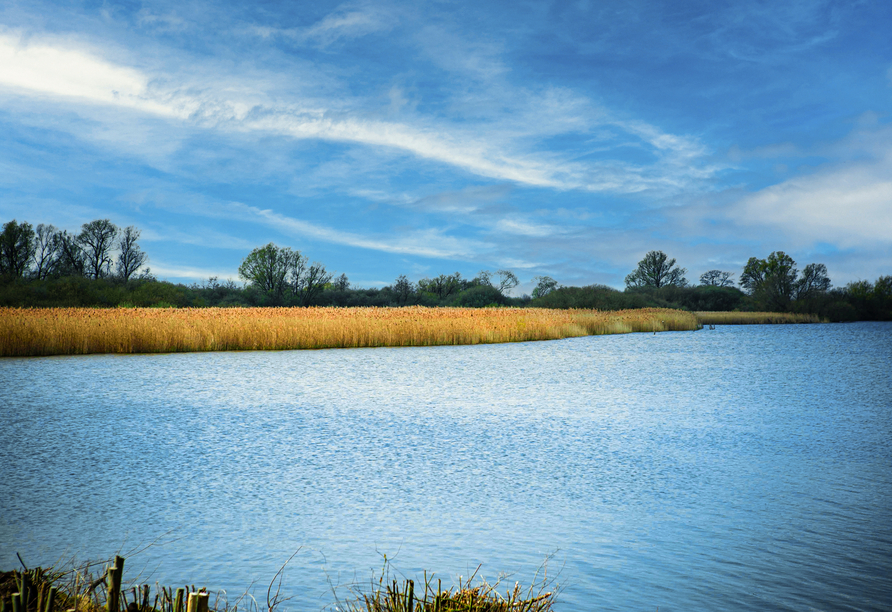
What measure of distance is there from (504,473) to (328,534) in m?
1.88

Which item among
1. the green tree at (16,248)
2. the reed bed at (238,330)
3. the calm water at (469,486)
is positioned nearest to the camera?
the calm water at (469,486)

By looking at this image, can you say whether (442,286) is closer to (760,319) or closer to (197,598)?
(760,319)

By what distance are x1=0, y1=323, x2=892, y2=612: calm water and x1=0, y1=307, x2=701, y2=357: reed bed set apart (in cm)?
604

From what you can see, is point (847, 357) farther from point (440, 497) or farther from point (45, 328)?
point (45, 328)

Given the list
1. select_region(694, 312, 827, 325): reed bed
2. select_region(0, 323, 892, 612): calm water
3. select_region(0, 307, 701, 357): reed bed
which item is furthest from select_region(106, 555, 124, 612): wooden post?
select_region(694, 312, 827, 325): reed bed

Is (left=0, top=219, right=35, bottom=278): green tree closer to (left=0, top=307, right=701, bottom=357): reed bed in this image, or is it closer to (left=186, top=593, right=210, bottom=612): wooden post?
(left=0, top=307, right=701, bottom=357): reed bed

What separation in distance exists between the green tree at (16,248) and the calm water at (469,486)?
31564 millimetres

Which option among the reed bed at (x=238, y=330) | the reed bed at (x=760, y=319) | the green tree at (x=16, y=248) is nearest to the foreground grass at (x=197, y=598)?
the reed bed at (x=238, y=330)

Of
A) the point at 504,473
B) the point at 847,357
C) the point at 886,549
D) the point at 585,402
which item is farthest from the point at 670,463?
the point at 847,357

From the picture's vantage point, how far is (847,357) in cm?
1794

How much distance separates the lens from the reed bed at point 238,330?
1614 cm

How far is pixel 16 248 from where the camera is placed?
36.7 meters

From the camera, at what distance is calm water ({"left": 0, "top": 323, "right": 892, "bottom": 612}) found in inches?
125

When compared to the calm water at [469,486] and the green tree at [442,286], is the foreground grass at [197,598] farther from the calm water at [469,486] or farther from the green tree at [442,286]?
the green tree at [442,286]
